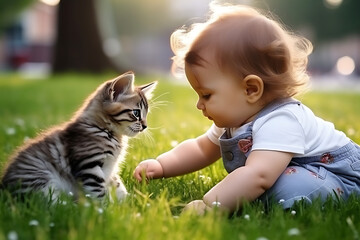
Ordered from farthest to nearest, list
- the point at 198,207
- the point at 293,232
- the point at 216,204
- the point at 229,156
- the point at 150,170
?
the point at 150,170, the point at 229,156, the point at 198,207, the point at 216,204, the point at 293,232

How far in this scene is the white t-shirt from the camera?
3.76 metres

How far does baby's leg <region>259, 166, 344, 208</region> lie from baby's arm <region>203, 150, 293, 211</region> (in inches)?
4.5

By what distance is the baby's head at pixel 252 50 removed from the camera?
3.91 meters

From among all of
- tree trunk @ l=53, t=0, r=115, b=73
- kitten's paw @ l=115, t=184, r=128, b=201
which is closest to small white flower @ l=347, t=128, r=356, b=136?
kitten's paw @ l=115, t=184, r=128, b=201

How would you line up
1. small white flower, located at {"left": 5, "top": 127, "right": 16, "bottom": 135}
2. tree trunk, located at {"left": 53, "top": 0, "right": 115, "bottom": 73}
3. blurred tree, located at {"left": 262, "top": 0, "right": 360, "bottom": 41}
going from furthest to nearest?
blurred tree, located at {"left": 262, "top": 0, "right": 360, "bottom": 41} < tree trunk, located at {"left": 53, "top": 0, "right": 115, "bottom": 73} < small white flower, located at {"left": 5, "top": 127, "right": 16, "bottom": 135}

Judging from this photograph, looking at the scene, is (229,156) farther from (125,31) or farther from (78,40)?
(125,31)

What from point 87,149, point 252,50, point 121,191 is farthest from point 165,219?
point 252,50

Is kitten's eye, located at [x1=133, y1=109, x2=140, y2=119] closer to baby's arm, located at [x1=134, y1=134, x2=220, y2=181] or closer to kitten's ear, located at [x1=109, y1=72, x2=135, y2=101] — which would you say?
kitten's ear, located at [x1=109, y1=72, x2=135, y2=101]

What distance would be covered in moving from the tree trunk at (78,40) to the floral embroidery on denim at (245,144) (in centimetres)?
1826

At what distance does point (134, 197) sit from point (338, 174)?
1.53m

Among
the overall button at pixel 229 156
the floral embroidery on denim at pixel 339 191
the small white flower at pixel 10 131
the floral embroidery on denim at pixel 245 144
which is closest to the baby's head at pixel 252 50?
the floral embroidery on denim at pixel 245 144

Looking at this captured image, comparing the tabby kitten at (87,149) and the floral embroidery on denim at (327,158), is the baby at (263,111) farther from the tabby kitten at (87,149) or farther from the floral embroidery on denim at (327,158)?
the tabby kitten at (87,149)

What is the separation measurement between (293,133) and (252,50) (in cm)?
63

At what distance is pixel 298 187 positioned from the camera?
12.5ft
